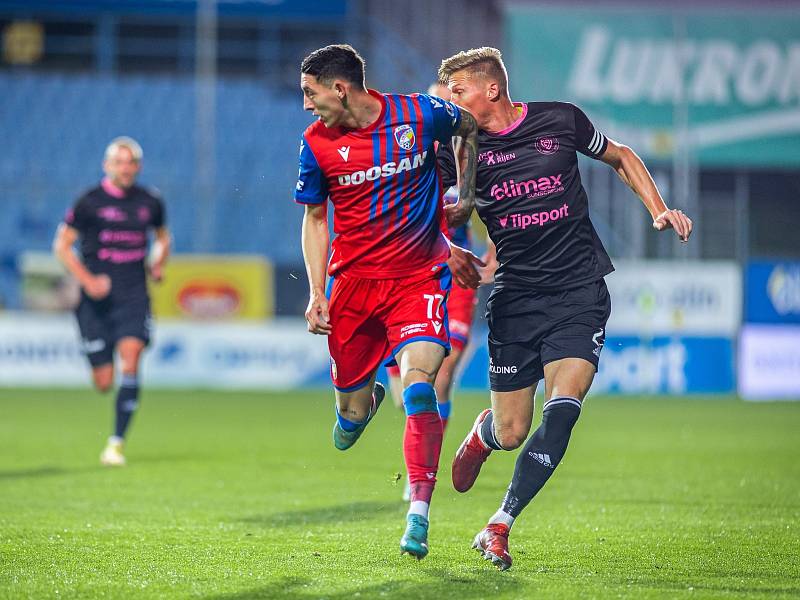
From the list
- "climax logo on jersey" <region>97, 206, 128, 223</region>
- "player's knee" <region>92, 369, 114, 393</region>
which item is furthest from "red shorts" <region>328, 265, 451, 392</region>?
"player's knee" <region>92, 369, 114, 393</region>

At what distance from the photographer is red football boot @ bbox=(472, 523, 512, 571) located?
17.8 ft

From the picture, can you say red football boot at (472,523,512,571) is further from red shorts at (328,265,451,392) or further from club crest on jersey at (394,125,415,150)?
club crest on jersey at (394,125,415,150)

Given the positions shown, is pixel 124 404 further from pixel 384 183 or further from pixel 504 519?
pixel 504 519

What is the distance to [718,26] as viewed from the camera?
2472cm

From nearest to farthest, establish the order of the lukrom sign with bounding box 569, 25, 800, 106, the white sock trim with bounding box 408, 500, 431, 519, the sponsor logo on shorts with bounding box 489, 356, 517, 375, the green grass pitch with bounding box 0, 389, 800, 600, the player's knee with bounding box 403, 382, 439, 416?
the green grass pitch with bounding box 0, 389, 800, 600, the white sock trim with bounding box 408, 500, 431, 519, the player's knee with bounding box 403, 382, 439, 416, the sponsor logo on shorts with bounding box 489, 356, 517, 375, the lukrom sign with bounding box 569, 25, 800, 106

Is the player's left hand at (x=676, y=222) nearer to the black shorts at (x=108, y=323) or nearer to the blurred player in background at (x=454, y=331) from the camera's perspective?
the blurred player in background at (x=454, y=331)

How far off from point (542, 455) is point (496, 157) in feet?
4.57

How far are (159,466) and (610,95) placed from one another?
16205mm

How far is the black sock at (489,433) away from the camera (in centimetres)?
638

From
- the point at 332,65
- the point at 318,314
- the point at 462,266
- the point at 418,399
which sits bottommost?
the point at 418,399

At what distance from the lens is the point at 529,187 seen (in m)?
6.07

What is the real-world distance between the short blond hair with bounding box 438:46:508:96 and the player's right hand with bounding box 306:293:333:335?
4.14ft

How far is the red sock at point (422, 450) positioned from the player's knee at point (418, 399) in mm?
21

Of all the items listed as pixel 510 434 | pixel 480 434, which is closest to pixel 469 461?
pixel 480 434
